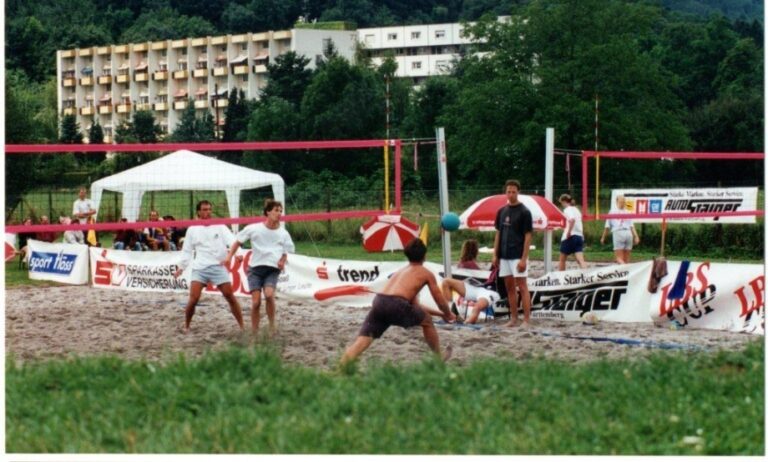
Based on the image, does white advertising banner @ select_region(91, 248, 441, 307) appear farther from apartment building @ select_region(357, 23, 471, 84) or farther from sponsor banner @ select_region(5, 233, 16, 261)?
apartment building @ select_region(357, 23, 471, 84)

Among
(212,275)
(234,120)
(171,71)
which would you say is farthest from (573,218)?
(171,71)

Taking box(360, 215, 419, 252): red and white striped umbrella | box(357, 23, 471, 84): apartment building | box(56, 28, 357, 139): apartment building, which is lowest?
box(360, 215, 419, 252): red and white striped umbrella

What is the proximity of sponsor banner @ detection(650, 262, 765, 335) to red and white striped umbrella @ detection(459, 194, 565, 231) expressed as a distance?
104 inches

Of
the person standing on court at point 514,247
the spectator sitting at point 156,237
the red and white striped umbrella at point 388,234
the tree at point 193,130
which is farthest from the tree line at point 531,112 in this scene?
the person standing on court at point 514,247

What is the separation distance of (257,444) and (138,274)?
13.0 m

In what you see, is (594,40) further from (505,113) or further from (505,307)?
(505,307)

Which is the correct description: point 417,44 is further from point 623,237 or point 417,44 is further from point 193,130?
point 623,237

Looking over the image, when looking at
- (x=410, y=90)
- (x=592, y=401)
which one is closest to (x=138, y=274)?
(x=592, y=401)

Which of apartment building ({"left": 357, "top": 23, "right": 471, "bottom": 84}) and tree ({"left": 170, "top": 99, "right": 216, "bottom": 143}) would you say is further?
apartment building ({"left": 357, "top": 23, "right": 471, "bottom": 84})

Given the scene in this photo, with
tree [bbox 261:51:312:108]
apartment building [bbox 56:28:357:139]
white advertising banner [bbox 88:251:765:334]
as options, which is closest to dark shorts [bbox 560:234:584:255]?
white advertising banner [bbox 88:251:765:334]

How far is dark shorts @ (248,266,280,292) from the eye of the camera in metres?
12.6

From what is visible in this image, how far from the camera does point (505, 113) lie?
183ft

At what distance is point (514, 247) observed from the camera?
13336 mm

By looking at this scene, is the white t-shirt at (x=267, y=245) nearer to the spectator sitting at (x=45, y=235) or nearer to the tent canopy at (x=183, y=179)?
the tent canopy at (x=183, y=179)
